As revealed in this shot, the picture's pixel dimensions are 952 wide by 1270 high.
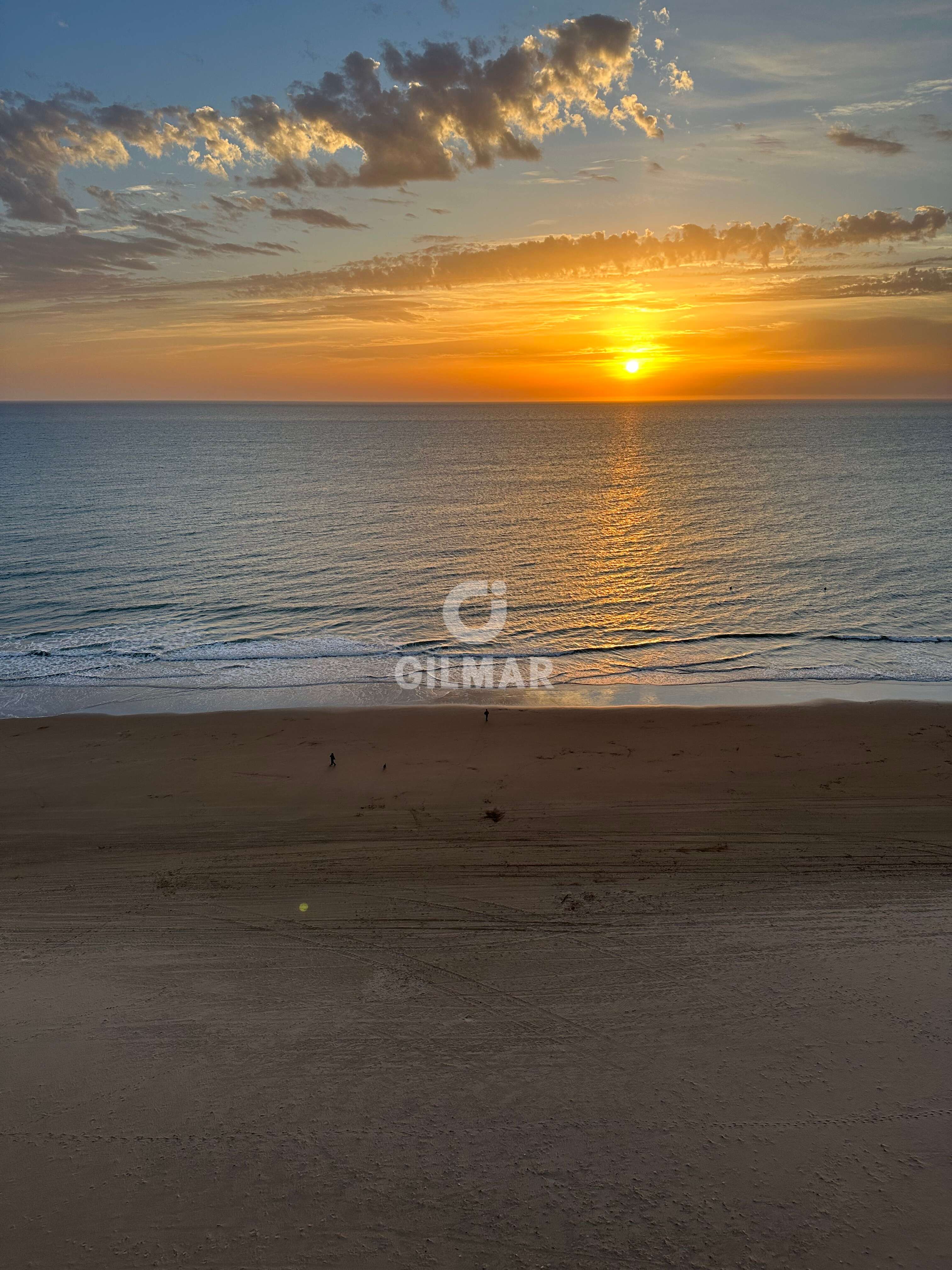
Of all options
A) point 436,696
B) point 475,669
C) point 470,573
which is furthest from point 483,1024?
point 470,573

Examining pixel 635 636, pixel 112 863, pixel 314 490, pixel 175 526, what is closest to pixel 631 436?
pixel 314 490

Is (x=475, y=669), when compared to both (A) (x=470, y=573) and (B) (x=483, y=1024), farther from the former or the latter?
(B) (x=483, y=1024)

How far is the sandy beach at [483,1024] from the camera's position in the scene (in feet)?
20.5

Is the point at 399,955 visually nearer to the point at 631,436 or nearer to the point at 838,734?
the point at 838,734

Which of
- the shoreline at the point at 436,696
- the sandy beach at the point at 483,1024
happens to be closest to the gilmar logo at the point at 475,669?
the shoreline at the point at 436,696

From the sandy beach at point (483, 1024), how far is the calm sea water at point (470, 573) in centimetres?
1017

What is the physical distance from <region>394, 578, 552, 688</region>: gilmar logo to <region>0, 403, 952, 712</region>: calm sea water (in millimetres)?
602

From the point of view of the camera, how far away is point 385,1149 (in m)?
6.85

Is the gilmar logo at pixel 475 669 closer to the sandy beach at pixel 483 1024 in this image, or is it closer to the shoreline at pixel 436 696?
the shoreline at pixel 436 696

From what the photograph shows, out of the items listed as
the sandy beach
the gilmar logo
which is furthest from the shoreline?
the sandy beach

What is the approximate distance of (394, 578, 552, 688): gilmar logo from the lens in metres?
23.3

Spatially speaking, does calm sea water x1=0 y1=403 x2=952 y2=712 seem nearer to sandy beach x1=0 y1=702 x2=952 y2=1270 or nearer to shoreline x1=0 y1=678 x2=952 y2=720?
shoreline x1=0 y1=678 x2=952 y2=720

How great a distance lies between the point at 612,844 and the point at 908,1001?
5.04 metres

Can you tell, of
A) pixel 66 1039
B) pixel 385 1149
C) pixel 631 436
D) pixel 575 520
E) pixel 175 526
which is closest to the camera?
pixel 385 1149
